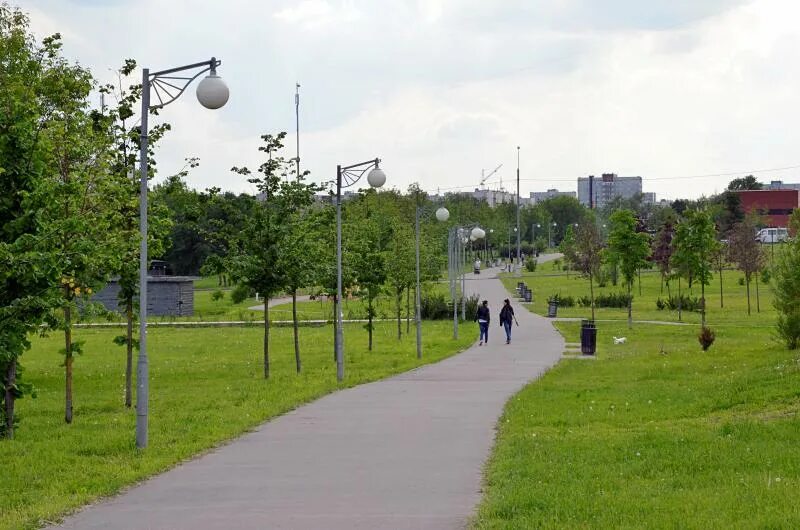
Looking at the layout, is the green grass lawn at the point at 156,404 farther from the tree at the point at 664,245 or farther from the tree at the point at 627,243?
the tree at the point at 664,245

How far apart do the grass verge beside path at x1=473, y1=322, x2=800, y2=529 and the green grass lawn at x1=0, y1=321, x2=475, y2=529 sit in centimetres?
404

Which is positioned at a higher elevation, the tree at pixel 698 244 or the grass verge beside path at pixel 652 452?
the tree at pixel 698 244

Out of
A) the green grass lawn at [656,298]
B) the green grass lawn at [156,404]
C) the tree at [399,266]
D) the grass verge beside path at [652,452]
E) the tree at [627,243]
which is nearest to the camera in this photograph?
the grass verge beside path at [652,452]

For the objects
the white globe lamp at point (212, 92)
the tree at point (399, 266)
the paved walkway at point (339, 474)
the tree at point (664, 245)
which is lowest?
the paved walkway at point (339, 474)

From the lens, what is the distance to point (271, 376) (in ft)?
81.1

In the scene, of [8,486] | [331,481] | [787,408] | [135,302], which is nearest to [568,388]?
[787,408]

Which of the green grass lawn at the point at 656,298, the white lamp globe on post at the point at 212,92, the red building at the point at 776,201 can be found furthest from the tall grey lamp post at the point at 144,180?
the red building at the point at 776,201

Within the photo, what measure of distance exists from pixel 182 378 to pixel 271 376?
220 cm

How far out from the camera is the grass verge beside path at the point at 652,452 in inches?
337

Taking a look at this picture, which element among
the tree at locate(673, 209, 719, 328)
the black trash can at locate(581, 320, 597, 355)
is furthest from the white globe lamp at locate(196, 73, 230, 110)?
the tree at locate(673, 209, 719, 328)

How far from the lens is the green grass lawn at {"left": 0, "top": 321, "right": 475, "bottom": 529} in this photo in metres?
11.2

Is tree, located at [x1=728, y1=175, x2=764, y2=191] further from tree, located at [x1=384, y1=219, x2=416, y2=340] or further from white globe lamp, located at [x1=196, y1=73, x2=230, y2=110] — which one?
white globe lamp, located at [x1=196, y1=73, x2=230, y2=110]

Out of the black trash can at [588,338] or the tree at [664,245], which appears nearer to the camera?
the black trash can at [588,338]

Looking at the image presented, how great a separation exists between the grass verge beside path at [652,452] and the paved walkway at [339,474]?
19.5 inches
